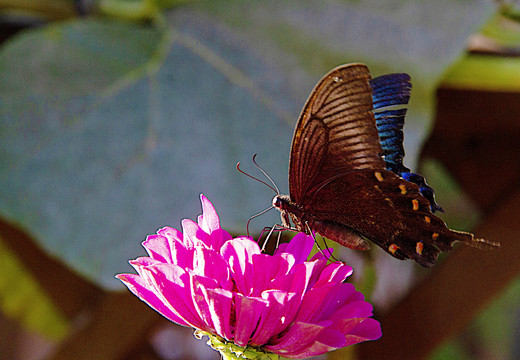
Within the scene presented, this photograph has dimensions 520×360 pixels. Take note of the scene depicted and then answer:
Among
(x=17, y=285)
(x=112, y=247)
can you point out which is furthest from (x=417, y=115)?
(x=17, y=285)

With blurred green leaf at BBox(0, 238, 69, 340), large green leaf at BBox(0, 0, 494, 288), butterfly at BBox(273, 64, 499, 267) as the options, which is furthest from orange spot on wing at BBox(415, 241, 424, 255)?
blurred green leaf at BBox(0, 238, 69, 340)

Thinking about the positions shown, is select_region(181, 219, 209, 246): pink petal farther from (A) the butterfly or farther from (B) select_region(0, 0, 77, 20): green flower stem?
(B) select_region(0, 0, 77, 20): green flower stem

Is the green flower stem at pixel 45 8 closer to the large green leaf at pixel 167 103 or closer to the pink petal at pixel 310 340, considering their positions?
the large green leaf at pixel 167 103

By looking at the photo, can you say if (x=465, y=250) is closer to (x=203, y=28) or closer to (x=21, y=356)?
(x=203, y=28)

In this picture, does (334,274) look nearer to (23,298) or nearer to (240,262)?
(240,262)

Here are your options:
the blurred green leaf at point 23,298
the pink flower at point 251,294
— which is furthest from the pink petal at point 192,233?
the blurred green leaf at point 23,298
